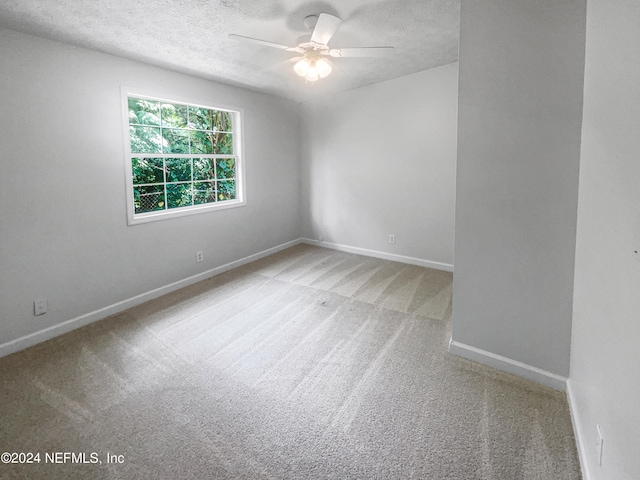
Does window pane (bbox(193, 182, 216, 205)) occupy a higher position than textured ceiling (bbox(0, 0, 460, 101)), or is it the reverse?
textured ceiling (bbox(0, 0, 460, 101))

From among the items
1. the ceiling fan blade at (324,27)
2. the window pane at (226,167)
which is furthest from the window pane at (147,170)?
the ceiling fan blade at (324,27)

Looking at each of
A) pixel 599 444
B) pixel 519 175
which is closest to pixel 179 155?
pixel 519 175

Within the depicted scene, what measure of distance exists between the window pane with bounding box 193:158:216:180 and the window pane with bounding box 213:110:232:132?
46 cm

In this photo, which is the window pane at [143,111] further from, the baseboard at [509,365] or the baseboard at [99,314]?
the baseboard at [509,365]

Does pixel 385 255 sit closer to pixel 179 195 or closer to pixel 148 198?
pixel 179 195

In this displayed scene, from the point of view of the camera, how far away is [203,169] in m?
4.22

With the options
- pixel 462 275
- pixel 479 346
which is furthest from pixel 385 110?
pixel 479 346

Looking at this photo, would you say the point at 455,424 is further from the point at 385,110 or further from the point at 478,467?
the point at 385,110

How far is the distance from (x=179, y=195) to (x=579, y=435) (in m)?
4.06

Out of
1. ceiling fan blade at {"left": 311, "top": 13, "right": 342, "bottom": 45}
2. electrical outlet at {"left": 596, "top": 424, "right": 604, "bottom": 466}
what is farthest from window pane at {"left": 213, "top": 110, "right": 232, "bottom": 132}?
electrical outlet at {"left": 596, "top": 424, "right": 604, "bottom": 466}

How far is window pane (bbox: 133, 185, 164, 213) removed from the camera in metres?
3.57

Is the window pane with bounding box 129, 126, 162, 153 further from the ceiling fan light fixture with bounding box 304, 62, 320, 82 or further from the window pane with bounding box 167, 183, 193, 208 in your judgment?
the ceiling fan light fixture with bounding box 304, 62, 320, 82

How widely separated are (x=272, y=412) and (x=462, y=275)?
1.57 meters

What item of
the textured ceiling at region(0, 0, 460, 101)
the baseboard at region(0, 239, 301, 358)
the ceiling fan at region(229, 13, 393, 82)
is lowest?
the baseboard at region(0, 239, 301, 358)
